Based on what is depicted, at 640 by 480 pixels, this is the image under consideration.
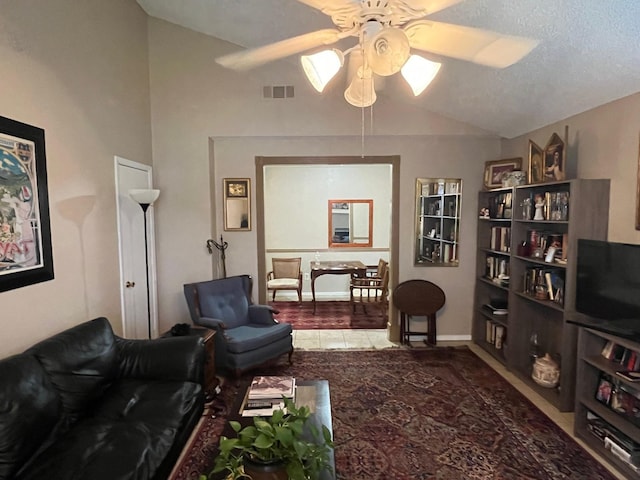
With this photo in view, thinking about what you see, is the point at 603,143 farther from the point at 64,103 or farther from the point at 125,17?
the point at 125,17

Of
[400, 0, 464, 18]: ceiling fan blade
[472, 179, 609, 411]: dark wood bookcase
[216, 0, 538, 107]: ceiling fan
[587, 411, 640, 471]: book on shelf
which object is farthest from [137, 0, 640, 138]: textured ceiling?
[587, 411, 640, 471]: book on shelf

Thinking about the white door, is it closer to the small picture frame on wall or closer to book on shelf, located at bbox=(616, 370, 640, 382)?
the small picture frame on wall

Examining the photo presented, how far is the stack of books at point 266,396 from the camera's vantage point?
82.1 inches

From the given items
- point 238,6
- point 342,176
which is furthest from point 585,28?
point 342,176

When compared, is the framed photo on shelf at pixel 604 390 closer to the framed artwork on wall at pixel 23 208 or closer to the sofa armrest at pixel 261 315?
the sofa armrest at pixel 261 315

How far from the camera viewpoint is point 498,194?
13.0 ft

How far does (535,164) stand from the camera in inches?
126

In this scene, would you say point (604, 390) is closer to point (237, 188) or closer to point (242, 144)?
point (237, 188)

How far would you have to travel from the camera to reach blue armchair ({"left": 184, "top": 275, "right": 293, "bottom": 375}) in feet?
11.1

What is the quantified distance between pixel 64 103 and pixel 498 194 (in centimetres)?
399

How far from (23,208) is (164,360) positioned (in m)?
1.29

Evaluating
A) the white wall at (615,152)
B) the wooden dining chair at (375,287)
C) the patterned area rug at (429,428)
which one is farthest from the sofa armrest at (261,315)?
the white wall at (615,152)

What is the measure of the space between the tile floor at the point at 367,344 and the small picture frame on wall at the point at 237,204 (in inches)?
61.3

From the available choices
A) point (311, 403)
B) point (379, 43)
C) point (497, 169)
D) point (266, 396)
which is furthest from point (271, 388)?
point (497, 169)
